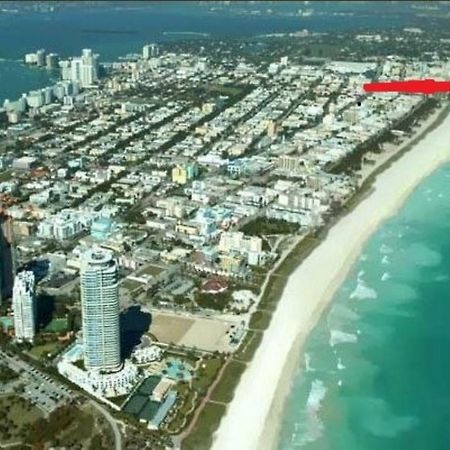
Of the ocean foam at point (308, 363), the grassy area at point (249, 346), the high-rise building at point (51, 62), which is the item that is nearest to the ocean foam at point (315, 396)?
the ocean foam at point (308, 363)

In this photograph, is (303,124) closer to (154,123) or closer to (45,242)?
(154,123)

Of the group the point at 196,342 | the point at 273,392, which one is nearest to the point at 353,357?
the point at 273,392

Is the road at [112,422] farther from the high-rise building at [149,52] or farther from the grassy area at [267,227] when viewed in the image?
the high-rise building at [149,52]

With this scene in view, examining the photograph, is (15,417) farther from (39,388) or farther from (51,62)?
(51,62)

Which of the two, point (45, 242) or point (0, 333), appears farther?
point (45, 242)

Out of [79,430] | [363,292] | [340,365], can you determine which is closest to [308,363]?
[340,365]

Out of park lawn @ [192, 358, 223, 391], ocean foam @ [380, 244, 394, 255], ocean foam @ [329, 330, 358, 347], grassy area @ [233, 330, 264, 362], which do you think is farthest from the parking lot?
ocean foam @ [380, 244, 394, 255]
